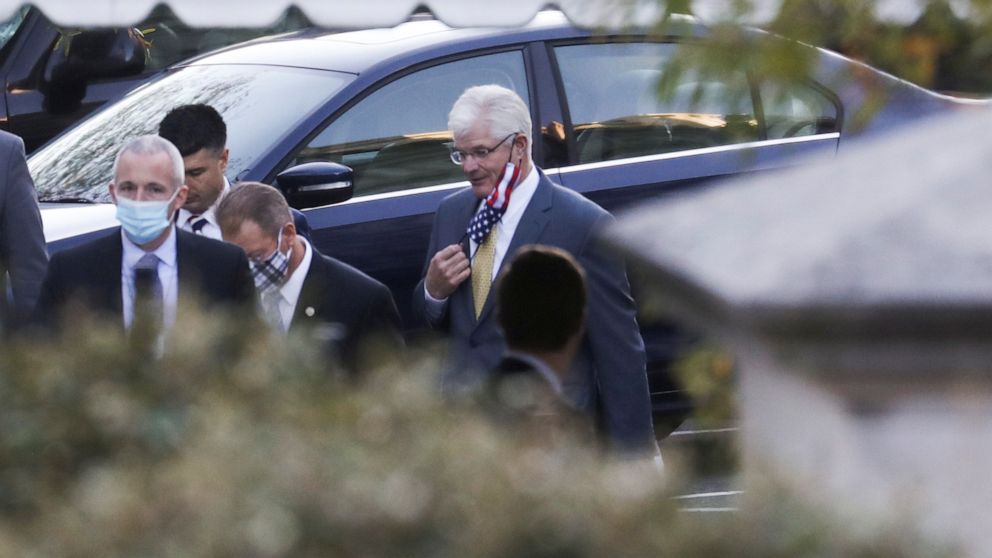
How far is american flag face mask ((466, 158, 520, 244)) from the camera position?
5531mm

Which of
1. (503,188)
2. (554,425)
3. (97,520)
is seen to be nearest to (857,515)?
(554,425)

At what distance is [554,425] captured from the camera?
2268mm

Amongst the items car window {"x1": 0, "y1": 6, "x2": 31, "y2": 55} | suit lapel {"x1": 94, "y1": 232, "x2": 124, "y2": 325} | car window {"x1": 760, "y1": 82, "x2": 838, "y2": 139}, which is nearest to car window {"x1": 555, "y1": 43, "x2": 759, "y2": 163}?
car window {"x1": 760, "y1": 82, "x2": 838, "y2": 139}

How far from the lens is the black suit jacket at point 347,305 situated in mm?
5230

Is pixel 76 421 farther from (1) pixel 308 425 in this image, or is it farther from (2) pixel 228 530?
(2) pixel 228 530

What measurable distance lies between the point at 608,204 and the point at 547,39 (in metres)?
0.78

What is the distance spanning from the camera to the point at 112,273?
5.04 m

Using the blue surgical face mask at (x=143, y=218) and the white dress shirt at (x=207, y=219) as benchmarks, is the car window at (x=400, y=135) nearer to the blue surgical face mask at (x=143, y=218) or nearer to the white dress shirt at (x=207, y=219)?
the white dress shirt at (x=207, y=219)

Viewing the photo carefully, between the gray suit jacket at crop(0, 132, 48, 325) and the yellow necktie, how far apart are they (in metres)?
1.69

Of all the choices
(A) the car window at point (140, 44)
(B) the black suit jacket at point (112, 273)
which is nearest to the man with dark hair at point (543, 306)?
(B) the black suit jacket at point (112, 273)

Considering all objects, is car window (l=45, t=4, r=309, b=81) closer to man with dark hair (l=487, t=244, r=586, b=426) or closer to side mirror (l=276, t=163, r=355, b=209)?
side mirror (l=276, t=163, r=355, b=209)

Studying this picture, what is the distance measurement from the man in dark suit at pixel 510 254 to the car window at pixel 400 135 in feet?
4.36

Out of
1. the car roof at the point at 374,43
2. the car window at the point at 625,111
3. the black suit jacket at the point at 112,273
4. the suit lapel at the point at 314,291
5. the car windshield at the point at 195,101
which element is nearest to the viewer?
the black suit jacket at the point at 112,273

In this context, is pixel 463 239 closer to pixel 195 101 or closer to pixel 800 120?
pixel 195 101
